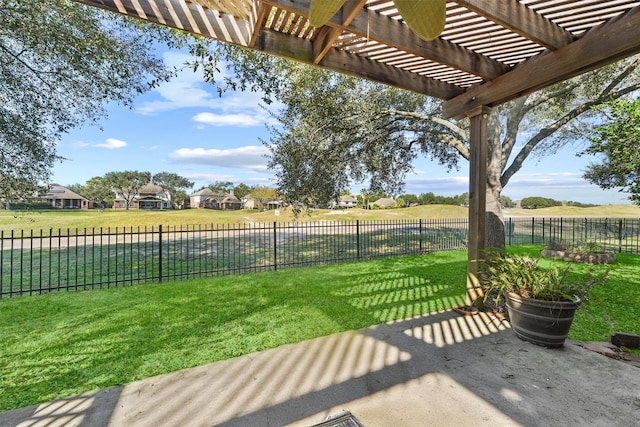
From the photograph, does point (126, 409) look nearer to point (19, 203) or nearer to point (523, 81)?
point (523, 81)

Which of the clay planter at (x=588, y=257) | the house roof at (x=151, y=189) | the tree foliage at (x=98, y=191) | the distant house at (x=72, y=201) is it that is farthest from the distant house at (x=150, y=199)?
the clay planter at (x=588, y=257)

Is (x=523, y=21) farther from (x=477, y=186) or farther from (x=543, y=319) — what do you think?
(x=543, y=319)

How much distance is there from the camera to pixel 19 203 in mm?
5344

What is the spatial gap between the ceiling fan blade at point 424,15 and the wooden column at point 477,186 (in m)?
3.84

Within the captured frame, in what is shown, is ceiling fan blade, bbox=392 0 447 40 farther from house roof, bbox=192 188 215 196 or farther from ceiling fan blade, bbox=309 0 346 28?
house roof, bbox=192 188 215 196

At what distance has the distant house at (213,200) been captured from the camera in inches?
2569

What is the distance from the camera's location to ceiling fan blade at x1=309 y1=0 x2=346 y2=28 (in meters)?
0.49

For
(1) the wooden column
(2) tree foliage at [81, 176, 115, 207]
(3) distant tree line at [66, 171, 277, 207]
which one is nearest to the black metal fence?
(1) the wooden column

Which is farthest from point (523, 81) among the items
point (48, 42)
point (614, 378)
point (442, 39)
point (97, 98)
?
point (97, 98)

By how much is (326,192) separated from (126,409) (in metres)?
6.02

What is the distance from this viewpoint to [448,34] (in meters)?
2.70

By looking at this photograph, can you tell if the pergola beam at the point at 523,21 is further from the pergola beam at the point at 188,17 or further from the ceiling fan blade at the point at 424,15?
the ceiling fan blade at the point at 424,15

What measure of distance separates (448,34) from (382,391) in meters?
3.21

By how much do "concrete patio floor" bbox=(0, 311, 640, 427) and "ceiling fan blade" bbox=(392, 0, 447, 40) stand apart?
7.54ft
